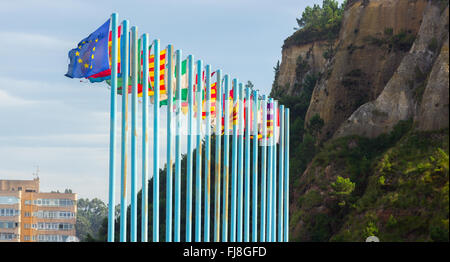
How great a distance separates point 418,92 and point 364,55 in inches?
403

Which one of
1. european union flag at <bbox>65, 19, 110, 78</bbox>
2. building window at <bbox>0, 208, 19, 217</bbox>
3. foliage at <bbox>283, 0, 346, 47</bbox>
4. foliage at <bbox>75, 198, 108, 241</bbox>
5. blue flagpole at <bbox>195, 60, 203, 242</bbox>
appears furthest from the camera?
foliage at <bbox>75, 198, 108, 241</bbox>

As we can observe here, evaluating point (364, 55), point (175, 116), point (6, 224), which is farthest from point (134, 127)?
point (6, 224)

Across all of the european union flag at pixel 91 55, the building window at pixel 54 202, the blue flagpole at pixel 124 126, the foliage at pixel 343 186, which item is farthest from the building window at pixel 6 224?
the blue flagpole at pixel 124 126

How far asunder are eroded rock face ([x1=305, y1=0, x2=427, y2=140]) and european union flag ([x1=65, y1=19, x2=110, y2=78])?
128ft

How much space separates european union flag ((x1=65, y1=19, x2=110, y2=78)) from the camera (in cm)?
1931

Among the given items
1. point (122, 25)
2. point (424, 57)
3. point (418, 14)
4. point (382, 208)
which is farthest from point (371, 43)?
point (122, 25)

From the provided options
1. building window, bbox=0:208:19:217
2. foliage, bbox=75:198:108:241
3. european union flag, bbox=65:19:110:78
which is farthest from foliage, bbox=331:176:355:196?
foliage, bbox=75:198:108:241

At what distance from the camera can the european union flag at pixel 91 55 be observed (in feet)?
63.4

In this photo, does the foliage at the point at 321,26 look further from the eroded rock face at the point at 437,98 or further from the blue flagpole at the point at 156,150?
the blue flagpole at the point at 156,150

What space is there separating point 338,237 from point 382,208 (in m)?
3.45

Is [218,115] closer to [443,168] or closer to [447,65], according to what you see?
[443,168]

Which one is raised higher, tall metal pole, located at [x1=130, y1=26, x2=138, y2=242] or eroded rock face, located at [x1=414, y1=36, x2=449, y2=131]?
eroded rock face, located at [x1=414, y1=36, x2=449, y2=131]

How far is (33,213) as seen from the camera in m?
109

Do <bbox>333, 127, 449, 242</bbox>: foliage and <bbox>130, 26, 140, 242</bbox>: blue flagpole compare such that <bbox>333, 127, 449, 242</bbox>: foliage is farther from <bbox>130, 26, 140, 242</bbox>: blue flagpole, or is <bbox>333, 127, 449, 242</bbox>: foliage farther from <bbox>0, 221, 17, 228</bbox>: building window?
<bbox>0, 221, 17, 228</bbox>: building window
